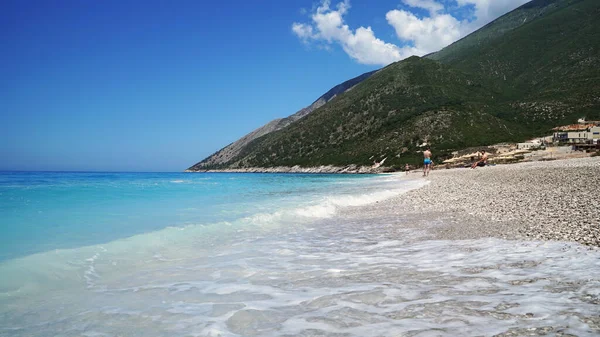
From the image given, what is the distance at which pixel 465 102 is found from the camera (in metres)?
113

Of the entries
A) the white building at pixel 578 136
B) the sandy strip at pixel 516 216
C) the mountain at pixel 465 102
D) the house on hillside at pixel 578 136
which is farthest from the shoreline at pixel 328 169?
the sandy strip at pixel 516 216

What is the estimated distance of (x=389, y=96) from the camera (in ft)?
445

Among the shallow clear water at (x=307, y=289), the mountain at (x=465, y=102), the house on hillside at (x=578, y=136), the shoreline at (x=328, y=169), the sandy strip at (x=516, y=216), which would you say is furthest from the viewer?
the mountain at (x=465, y=102)

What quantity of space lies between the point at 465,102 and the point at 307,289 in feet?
401

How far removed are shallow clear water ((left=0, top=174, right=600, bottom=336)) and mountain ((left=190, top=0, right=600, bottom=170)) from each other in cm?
8501

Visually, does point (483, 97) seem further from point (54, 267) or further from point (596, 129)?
point (54, 267)

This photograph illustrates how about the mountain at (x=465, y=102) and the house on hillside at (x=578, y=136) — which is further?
the mountain at (x=465, y=102)

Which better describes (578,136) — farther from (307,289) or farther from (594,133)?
(307,289)

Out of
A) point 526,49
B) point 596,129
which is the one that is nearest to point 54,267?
point 596,129

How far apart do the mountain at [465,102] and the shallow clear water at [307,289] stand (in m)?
85.0

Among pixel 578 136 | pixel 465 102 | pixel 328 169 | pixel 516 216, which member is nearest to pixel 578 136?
pixel 578 136

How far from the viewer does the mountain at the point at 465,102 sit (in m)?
97.9

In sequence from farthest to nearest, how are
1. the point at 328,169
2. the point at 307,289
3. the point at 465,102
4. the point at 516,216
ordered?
the point at 328,169 → the point at 465,102 → the point at 516,216 → the point at 307,289

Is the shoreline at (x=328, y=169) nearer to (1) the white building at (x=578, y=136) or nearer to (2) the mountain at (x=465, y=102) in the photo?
(2) the mountain at (x=465, y=102)
